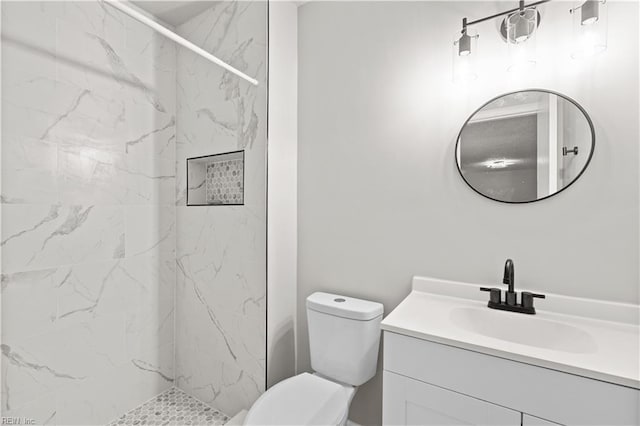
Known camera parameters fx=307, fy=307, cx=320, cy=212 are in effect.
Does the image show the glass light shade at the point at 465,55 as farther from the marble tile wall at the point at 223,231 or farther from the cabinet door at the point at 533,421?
the cabinet door at the point at 533,421

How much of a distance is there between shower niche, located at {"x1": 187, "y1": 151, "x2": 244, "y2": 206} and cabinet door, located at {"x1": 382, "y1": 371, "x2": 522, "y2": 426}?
129 cm

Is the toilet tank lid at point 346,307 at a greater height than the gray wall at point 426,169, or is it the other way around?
the gray wall at point 426,169

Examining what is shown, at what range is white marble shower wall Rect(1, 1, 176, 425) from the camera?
1.36 m

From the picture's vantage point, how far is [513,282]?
1.14 meters

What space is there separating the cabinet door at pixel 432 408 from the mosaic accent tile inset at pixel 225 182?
1301 mm

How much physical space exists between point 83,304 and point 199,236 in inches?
25.8

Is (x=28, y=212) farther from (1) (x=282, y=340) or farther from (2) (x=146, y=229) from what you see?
(1) (x=282, y=340)

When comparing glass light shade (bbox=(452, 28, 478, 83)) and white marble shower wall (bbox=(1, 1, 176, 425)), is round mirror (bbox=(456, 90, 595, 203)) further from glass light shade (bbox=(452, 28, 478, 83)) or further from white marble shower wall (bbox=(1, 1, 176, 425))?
white marble shower wall (bbox=(1, 1, 176, 425))

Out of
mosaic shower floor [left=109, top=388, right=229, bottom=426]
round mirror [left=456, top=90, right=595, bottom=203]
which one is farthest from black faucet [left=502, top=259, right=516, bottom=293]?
mosaic shower floor [left=109, top=388, right=229, bottom=426]

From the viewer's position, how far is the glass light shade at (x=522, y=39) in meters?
1.12

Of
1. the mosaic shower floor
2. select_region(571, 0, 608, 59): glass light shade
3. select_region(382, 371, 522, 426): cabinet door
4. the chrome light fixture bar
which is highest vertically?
the chrome light fixture bar

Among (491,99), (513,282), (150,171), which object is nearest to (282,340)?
(513,282)

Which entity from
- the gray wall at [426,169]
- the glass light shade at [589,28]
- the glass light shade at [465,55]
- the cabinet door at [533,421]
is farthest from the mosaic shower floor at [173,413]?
the glass light shade at [589,28]

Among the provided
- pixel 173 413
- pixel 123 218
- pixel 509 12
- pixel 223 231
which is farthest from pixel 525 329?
pixel 123 218
